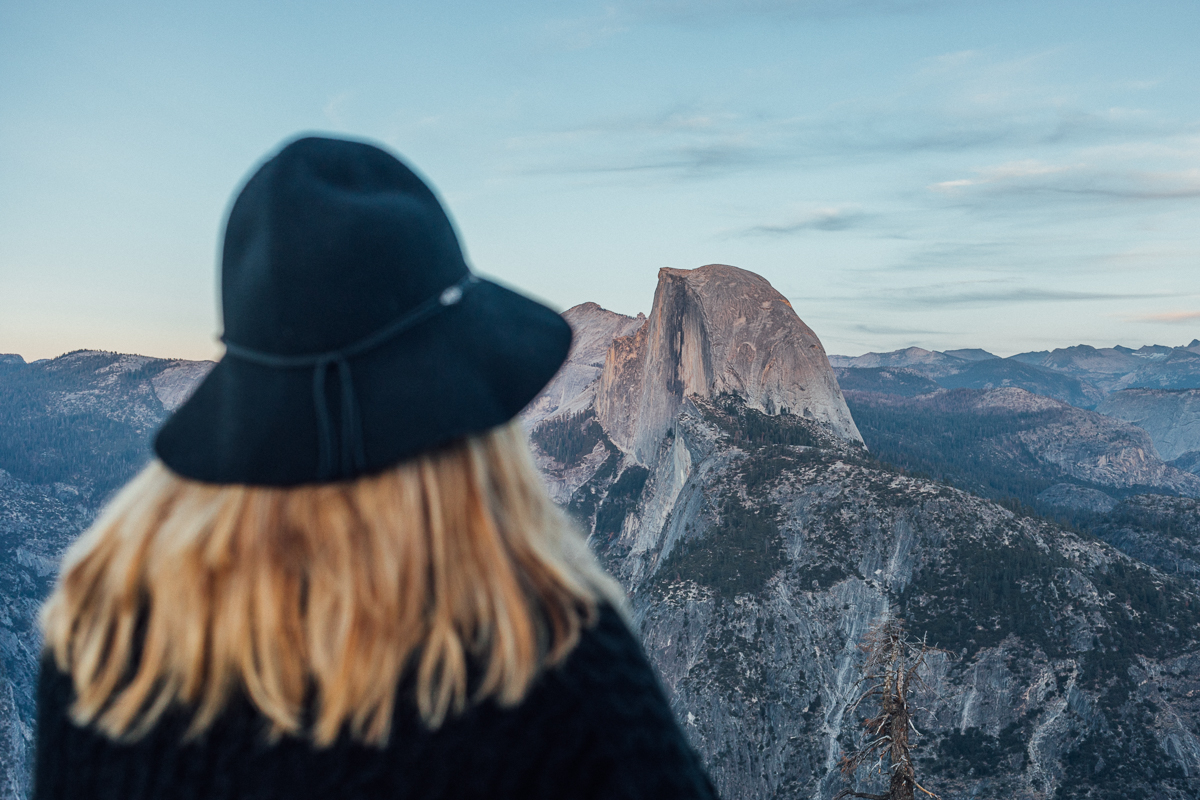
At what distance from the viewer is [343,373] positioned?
1.86 m

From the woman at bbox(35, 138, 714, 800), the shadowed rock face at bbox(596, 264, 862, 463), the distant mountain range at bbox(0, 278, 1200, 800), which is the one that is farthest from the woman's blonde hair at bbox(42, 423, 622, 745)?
the shadowed rock face at bbox(596, 264, 862, 463)

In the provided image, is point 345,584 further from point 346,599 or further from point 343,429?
point 343,429

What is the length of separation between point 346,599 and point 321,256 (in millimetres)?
909

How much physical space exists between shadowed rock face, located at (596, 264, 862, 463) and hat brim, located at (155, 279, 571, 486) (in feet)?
466

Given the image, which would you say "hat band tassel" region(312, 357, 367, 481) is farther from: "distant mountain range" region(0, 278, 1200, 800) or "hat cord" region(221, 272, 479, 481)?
"distant mountain range" region(0, 278, 1200, 800)

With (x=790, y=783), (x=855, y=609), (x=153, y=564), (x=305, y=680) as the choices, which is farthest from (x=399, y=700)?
(x=855, y=609)

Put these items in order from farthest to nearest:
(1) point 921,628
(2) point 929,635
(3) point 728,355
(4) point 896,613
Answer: (3) point 728,355 → (4) point 896,613 → (1) point 921,628 → (2) point 929,635

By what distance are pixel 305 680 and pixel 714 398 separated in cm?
14182

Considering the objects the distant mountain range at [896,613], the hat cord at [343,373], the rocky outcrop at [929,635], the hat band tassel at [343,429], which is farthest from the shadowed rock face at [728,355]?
the hat band tassel at [343,429]

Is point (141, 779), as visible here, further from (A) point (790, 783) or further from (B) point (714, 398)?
(B) point (714, 398)

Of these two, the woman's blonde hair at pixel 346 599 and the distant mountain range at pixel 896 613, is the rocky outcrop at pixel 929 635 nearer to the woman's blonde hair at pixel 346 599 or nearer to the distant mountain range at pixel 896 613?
the distant mountain range at pixel 896 613

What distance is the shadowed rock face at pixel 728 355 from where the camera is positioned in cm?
14375

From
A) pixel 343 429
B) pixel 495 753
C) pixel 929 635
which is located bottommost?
pixel 929 635

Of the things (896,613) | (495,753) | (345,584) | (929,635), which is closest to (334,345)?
(345,584)
